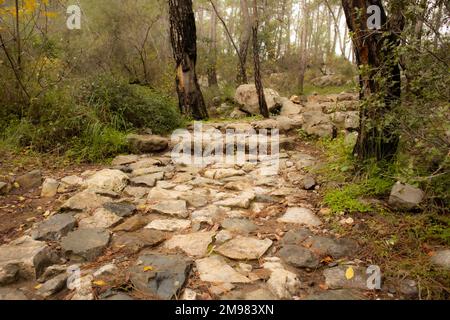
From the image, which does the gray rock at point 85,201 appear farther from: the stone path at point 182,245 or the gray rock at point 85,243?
the gray rock at point 85,243

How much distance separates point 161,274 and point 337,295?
0.99m

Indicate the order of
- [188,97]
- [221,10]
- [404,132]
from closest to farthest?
[404,132] < [188,97] < [221,10]

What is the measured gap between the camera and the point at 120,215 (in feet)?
9.05

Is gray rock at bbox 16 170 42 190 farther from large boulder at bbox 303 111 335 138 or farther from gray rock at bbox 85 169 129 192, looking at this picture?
large boulder at bbox 303 111 335 138

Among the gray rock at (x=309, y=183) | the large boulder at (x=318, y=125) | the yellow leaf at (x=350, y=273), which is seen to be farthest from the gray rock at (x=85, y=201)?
the large boulder at (x=318, y=125)

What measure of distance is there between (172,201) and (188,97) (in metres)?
3.94

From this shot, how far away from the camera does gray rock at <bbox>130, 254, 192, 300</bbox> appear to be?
1.85m

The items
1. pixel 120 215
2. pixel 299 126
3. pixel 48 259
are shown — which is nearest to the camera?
pixel 48 259

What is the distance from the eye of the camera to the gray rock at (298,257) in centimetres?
214

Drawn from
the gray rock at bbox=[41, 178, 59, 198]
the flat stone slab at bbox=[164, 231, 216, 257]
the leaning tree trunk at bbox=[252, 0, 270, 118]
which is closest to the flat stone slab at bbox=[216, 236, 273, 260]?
the flat stone slab at bbox=[164, 231, 216, 257]

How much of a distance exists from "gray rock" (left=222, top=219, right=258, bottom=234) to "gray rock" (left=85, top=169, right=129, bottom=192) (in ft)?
4.10

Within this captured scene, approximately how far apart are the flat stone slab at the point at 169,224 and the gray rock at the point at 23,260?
74 centimetres
